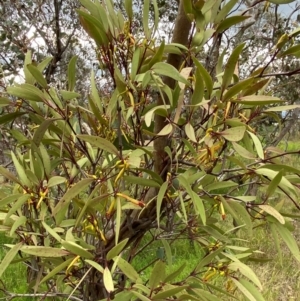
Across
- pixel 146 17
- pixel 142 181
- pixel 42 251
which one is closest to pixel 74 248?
pixel 42 251

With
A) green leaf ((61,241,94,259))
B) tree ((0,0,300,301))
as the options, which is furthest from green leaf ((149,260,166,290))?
green leaf ((61,241,94,259))

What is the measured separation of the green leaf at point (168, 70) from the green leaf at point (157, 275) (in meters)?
0.30

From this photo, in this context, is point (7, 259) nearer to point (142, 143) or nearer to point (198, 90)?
point (142, 143)

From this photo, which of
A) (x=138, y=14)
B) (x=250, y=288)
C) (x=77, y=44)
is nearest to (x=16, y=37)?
(x=77, y=44)

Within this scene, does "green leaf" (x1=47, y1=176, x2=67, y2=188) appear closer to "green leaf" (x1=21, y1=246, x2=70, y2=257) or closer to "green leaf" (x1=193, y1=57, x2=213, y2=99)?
"green leaf" (x1=21, y1=246, x2=70, y2=257)

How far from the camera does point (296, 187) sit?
1.00m

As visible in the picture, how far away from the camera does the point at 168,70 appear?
783mm

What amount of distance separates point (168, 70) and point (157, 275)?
342 millimetres

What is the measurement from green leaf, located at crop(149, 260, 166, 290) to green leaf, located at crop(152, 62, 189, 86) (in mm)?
299

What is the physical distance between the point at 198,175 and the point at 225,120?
11 centimetres

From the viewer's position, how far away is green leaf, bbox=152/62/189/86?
77cm

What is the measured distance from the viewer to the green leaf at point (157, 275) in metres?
0.84

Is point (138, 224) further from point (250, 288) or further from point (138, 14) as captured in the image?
point (138, 14)

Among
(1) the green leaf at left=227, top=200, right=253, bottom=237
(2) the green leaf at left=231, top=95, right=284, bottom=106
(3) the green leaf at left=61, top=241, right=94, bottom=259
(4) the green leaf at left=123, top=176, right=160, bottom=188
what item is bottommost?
(3) the green leaf at left=61, top=241, right=94, bottom=259
